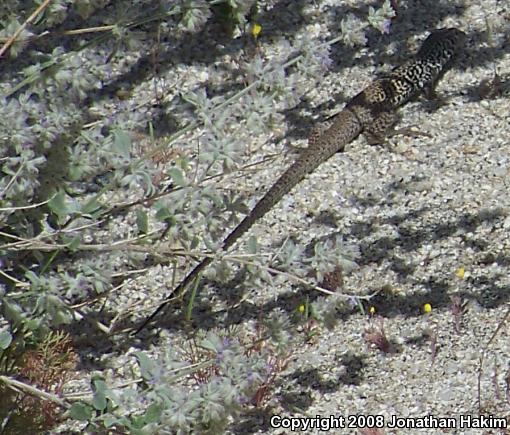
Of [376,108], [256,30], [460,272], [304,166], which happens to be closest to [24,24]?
[460,272]

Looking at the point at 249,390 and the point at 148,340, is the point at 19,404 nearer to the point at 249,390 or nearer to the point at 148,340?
the point at 148,340

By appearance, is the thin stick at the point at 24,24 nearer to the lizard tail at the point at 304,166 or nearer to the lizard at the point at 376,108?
the lizard tail at the point at 304,166

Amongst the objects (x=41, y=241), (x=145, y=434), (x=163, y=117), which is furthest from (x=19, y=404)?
(x=163, y=117)

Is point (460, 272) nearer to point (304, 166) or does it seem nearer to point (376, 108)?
point (304, 166)

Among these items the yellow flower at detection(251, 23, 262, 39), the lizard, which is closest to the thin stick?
the lizard

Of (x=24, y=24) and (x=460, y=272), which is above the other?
(x=24, y=24)

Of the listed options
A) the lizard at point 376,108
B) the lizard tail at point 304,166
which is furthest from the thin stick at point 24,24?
the lizard at point 376,108

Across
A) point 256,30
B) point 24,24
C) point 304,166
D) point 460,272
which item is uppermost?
point 24,24

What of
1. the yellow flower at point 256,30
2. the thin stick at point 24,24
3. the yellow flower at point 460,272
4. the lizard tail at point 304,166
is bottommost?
the yellow flower at point 460,272

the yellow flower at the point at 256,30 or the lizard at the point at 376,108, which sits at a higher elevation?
the yellow flower at the point at 256,30
